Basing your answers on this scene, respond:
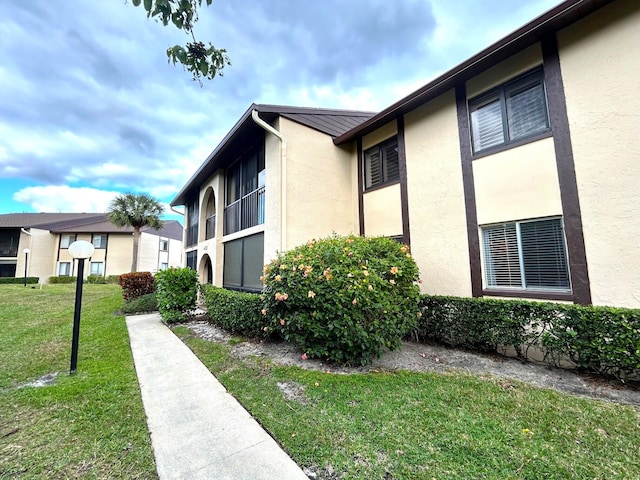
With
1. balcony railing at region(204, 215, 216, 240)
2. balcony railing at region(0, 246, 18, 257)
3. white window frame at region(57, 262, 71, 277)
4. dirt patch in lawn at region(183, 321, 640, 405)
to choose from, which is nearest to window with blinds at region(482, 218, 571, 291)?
dirt patch in lawn at region(183, 321, 640, 405)

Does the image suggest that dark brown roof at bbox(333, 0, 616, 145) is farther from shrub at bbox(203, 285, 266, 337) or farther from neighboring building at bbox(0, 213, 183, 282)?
neighboring building at bbox(0, 213, 183, 282)

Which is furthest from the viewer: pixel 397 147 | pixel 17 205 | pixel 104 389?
pixel 17 205

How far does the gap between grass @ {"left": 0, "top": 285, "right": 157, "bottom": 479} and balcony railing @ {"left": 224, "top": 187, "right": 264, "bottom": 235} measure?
489cm

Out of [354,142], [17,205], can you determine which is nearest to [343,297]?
[354,142]

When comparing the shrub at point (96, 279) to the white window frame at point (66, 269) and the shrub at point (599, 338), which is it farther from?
the shrub at point (599, 338)

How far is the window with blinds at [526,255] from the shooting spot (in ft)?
17.0

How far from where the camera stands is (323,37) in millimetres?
7449

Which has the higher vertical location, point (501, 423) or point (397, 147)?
point (397, 147)

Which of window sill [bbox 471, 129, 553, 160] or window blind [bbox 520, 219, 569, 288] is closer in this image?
window blind [bbox 520, 219, 569, 288]

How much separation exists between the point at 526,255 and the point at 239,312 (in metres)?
6.38

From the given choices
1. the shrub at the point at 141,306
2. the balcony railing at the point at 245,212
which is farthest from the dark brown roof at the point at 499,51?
the shrub at the point at 141,306

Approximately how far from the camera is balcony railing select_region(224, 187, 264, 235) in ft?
30.9

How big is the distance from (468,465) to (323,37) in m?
8.89

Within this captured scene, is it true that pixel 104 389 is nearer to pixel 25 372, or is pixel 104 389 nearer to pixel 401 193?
pixel 25 372
